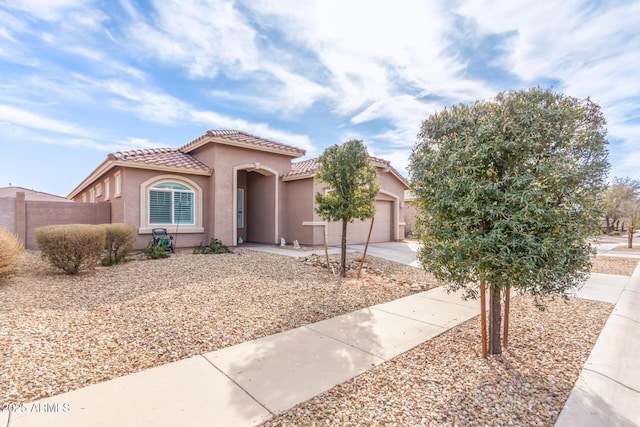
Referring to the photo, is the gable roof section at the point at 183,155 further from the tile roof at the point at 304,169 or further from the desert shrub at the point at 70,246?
the desert shrub at the point at 70,246

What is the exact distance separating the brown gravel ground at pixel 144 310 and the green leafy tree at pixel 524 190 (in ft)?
9.63

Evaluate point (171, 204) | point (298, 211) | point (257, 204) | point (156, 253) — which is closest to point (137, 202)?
point (171, 204)

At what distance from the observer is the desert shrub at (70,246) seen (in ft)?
22.4

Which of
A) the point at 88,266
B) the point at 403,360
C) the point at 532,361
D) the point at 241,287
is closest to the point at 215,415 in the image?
the point at 403,360

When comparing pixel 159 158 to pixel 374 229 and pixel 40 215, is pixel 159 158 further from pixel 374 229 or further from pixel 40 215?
pixel 374 229

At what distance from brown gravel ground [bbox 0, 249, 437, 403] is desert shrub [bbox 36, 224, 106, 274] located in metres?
0.33

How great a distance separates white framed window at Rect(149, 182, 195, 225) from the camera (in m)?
12.0

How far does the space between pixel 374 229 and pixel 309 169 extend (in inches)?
207

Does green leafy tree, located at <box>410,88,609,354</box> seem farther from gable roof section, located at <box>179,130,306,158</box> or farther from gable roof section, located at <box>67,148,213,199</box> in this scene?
gable roof section, located at <box>67,148,213,199</box>

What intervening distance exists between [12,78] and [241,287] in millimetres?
10150

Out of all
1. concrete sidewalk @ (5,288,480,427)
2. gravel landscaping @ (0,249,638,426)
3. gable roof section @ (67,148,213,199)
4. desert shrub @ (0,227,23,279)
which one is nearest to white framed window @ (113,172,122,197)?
gable roof section @ (67,148,213,199)

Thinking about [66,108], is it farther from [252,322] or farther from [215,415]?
[215,415]

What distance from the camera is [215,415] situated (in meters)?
2.47

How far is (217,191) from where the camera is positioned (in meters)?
12.7
